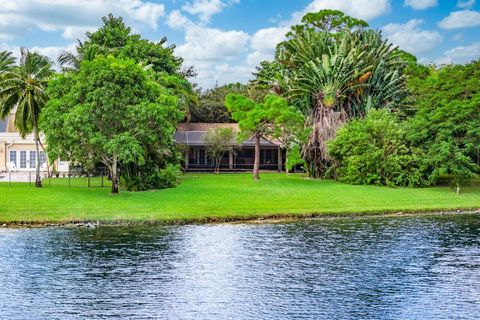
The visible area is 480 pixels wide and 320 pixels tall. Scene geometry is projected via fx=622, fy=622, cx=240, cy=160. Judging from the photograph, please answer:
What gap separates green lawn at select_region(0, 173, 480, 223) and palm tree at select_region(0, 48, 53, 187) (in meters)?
4.99

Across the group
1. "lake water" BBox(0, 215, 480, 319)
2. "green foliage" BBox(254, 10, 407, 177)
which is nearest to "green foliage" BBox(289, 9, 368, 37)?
"green foliage" BBox(254, 10, 407, 177)

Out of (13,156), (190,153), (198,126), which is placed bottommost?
(13,156)

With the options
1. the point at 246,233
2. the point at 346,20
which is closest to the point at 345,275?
the point at 246,233

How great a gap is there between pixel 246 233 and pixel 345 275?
849 centimetres

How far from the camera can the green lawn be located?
32.0 meters

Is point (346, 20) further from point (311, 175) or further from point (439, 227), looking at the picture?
point (439, 227)

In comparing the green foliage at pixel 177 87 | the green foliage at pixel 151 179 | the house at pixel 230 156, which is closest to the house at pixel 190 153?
the house at pixel 230 156

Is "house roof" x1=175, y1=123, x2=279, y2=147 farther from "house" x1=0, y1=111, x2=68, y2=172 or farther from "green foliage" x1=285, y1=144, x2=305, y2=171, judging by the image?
"house" x1=0, y1=111, x2=68, y2=172

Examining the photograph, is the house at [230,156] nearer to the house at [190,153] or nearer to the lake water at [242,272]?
the house at [190,153]

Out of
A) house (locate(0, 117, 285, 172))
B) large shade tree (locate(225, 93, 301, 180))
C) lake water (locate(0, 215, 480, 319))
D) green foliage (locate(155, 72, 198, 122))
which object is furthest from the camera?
house (locate(0, 117, 285, 172))

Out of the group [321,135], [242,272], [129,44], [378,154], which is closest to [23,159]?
[129,44]

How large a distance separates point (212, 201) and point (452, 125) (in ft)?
64.9

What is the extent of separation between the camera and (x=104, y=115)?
124 feet

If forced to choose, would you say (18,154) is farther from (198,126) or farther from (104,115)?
(104,115)
